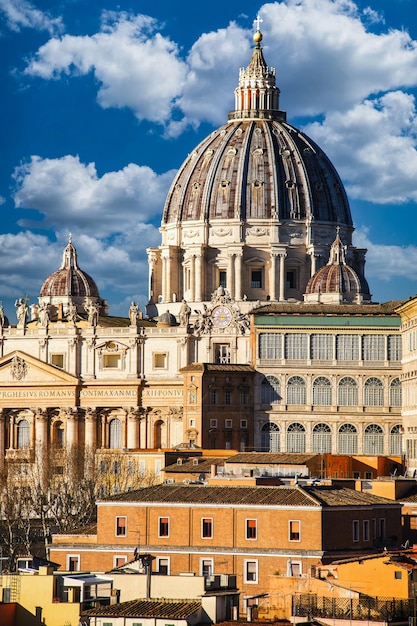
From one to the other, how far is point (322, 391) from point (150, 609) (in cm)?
10181

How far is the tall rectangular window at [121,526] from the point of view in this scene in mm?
97562

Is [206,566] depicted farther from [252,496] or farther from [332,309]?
[332,309]

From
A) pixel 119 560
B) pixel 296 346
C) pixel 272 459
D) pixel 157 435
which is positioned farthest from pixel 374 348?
pixel 119 560

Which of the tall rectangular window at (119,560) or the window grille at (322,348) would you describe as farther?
the window grille at (322,348)

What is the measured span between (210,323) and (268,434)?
18012mm

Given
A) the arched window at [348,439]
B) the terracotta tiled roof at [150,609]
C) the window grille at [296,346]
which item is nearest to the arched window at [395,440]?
the arched window at [348,439]

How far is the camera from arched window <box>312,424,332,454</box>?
177m

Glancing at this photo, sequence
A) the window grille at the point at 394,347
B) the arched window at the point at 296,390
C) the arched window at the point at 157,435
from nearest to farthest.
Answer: the window grille at the point at 394,347
the arched window at the point at 296,390
the arched window at the point at 157,435

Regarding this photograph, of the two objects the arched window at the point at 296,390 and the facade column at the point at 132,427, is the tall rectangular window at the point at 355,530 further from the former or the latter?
the facade column at the point at 132,427

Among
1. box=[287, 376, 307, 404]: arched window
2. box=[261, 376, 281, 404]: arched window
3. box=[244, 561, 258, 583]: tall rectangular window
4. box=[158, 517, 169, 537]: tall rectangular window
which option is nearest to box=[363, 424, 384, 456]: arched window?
box=[287, 376, 307, 404]: arched window

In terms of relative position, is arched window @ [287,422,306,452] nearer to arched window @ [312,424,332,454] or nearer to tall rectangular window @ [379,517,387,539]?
arched window @ [312,424,332,454]

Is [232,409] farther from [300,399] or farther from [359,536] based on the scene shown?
[359,536]

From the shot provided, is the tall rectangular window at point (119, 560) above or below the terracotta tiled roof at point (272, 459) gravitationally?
below

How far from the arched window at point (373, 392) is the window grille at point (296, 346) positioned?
17.2 ft
